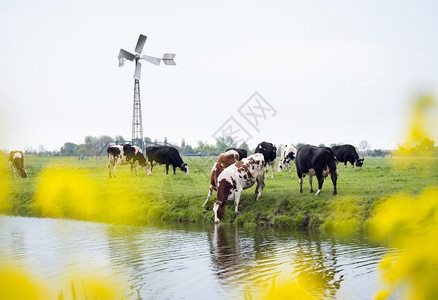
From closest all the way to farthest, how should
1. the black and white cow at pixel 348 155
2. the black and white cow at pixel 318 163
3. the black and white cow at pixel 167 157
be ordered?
the black and white cow at pixel 318 163, the black and white cow at pixel 167 157, the black and white cow at pixel 348 155

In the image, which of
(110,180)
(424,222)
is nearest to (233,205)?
(424,222)

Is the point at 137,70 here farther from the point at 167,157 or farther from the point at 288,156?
the point at 288,156

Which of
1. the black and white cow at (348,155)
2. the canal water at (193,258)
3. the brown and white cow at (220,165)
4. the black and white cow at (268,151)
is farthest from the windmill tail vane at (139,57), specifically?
the canal water at (193,258)

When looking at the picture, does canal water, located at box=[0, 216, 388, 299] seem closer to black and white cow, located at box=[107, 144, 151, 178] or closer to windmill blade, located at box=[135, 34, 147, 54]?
black and white cow, located at box=[107, 144, 151, 178]

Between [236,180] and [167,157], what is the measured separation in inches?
561

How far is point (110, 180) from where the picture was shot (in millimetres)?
29438

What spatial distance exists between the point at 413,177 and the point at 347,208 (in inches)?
310

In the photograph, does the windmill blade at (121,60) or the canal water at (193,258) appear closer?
the canal water at (193,258)

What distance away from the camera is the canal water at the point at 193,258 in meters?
10.4

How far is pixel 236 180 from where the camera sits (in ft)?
63.0

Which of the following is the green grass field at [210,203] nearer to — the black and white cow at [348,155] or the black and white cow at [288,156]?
the black and white cow at [288,156]

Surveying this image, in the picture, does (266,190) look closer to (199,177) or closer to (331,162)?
(331,162)

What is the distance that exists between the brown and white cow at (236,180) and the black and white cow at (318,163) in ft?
5.18

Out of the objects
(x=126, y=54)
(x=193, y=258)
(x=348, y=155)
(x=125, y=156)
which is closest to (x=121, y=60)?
(x=126, y=54)
